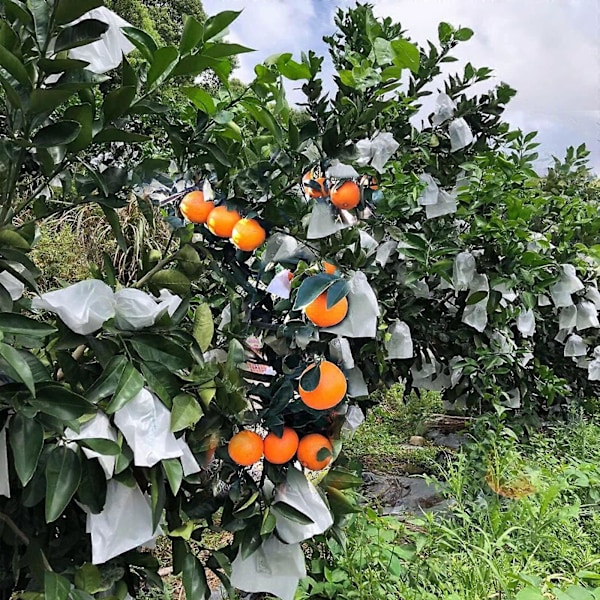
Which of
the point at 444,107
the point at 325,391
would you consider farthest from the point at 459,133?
the point at 325,391

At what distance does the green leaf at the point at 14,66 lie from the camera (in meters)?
0.53

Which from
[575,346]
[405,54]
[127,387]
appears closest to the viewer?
[127,387]

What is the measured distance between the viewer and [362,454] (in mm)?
2539

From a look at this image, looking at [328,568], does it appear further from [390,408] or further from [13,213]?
[390,408]

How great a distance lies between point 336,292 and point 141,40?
398mm

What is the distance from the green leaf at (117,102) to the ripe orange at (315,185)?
0.29 meters

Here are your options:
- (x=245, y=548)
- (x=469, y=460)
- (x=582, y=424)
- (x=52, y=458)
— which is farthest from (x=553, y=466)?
(x=52, y=458)

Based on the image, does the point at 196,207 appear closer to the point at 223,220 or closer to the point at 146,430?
the point at 223,220

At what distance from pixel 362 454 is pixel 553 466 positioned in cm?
100

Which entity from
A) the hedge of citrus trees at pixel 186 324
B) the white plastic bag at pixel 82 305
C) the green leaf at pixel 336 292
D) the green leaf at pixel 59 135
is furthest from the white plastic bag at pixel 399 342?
the green leaf at pixel 59 135

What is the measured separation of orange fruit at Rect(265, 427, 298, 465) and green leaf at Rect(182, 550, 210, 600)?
17cm

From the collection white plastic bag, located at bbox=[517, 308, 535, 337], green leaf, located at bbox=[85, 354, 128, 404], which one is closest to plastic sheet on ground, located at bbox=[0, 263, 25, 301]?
green leaf, located at bbox=[85, 354, 128, 404]

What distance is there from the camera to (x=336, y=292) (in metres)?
0.70

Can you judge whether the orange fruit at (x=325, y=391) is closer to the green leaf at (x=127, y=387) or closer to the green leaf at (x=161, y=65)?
the green leaf at (x=127, y=387)
